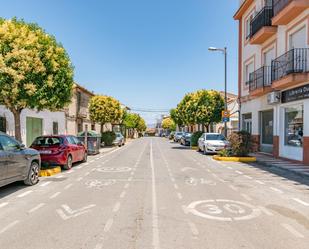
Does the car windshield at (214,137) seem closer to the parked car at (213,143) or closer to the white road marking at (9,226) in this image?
the parked car at (213,143)

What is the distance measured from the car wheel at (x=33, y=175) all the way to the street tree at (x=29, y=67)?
112 inches

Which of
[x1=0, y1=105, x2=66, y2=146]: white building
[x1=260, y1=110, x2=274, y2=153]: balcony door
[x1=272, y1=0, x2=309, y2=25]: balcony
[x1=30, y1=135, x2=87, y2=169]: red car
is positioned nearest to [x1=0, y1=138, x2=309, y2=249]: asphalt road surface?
[x1=30, y1=135, x2=87, y2=169]: red car

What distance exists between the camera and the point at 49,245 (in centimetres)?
434

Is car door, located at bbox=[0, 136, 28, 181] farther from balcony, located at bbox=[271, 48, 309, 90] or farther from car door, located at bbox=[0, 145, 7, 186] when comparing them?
balcony, located at bbox=[271, 48, 309, 90]

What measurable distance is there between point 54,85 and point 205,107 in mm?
16821

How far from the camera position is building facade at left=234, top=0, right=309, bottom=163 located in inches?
554

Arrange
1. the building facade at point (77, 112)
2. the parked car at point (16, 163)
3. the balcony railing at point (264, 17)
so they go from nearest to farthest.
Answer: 1. the parked car at point (16, 163)
2. the balcony railing at point (264, 17)
3. the building facade at point (77, 112)

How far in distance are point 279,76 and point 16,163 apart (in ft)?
44.2

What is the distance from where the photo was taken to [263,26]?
17547mm

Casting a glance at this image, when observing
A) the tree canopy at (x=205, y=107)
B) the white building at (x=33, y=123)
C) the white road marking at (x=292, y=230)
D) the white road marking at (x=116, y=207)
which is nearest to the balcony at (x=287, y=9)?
the tree canopy at (x=205, y=107)

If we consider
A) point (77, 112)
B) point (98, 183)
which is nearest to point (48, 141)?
point (98, 183)

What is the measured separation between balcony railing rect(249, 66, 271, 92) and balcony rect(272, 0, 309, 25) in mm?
3296

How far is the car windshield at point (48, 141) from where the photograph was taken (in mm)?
12280

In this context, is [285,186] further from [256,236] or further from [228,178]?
[256,236]
